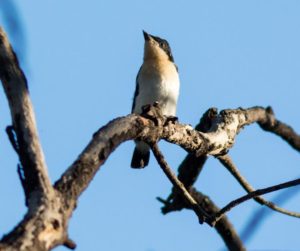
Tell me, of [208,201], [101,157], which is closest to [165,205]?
[208,201]

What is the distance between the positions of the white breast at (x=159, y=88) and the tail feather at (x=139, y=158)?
1.83 ft

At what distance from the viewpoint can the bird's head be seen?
29.0 ft

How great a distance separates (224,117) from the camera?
20.9ft

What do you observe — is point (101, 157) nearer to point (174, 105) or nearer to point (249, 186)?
point (249, 186)

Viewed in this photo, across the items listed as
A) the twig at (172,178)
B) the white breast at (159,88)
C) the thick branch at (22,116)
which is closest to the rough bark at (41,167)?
the thick branch at (22,116)

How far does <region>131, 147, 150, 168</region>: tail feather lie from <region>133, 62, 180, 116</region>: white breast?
56 cm

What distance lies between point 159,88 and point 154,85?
2.6 inches

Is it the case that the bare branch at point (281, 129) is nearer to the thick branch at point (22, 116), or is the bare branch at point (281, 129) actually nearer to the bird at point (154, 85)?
the bird at point (154, 85)

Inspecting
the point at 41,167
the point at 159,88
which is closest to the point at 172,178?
the point at 41,167

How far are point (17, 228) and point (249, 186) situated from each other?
12.4 ft

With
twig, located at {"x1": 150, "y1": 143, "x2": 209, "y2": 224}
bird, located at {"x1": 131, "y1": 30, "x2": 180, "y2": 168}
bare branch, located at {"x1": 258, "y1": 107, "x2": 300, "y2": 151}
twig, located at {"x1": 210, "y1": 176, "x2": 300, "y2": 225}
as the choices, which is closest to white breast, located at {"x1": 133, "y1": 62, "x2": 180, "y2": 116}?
bird, located at {"x1": 131, "y1": 30, "x2": 180, "y2": 168}

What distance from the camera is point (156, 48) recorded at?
8984mm

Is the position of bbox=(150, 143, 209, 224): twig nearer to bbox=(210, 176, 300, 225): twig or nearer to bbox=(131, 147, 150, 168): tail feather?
bbox=(210, 176, 300, 225): twig

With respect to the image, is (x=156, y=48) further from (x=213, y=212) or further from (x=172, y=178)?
(x=172, y=178)
